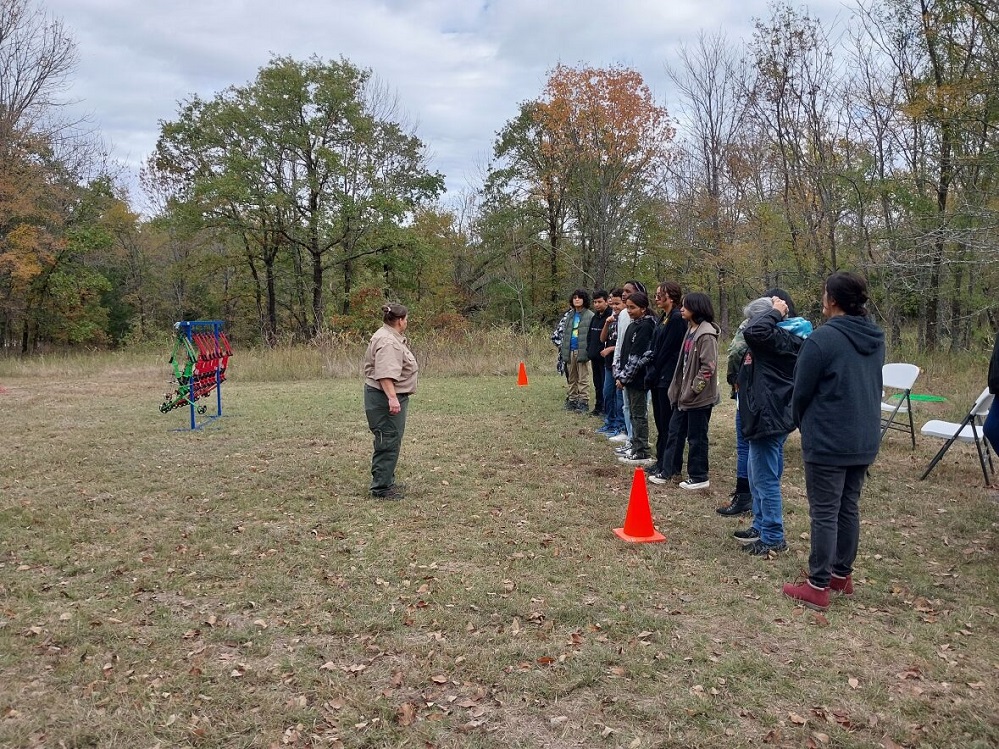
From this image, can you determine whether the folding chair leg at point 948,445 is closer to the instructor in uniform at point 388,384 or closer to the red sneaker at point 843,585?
the red sneaker at point 843,585

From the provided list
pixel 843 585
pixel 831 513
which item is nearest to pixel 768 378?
pixel 831 513

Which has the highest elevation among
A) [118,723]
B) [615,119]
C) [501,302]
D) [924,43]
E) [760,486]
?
[615,119]

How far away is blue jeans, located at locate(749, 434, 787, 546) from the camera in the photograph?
4449 mm

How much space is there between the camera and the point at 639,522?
190 inches

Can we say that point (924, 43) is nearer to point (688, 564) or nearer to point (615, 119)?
point (615, 119)

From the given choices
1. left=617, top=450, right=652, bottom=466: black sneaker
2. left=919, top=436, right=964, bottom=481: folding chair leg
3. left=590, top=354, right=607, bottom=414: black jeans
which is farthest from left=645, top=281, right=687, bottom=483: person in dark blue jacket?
left=590, top=354, right=607, bottom=414: black jeans

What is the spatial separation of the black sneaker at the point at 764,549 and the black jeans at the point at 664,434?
1.64 m

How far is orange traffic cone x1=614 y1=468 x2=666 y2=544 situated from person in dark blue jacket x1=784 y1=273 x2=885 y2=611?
50.9 inches

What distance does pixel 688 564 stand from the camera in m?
4.36

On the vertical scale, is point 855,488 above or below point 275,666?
above

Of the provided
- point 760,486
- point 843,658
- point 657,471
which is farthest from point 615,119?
point 843,658

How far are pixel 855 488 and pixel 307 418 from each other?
311 inches

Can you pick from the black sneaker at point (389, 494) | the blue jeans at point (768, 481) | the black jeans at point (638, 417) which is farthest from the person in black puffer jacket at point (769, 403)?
the black sneaker at point (389, 494)

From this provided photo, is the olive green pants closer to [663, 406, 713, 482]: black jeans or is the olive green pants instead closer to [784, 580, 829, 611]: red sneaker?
[663, 406, 713, 482]: black jeans
